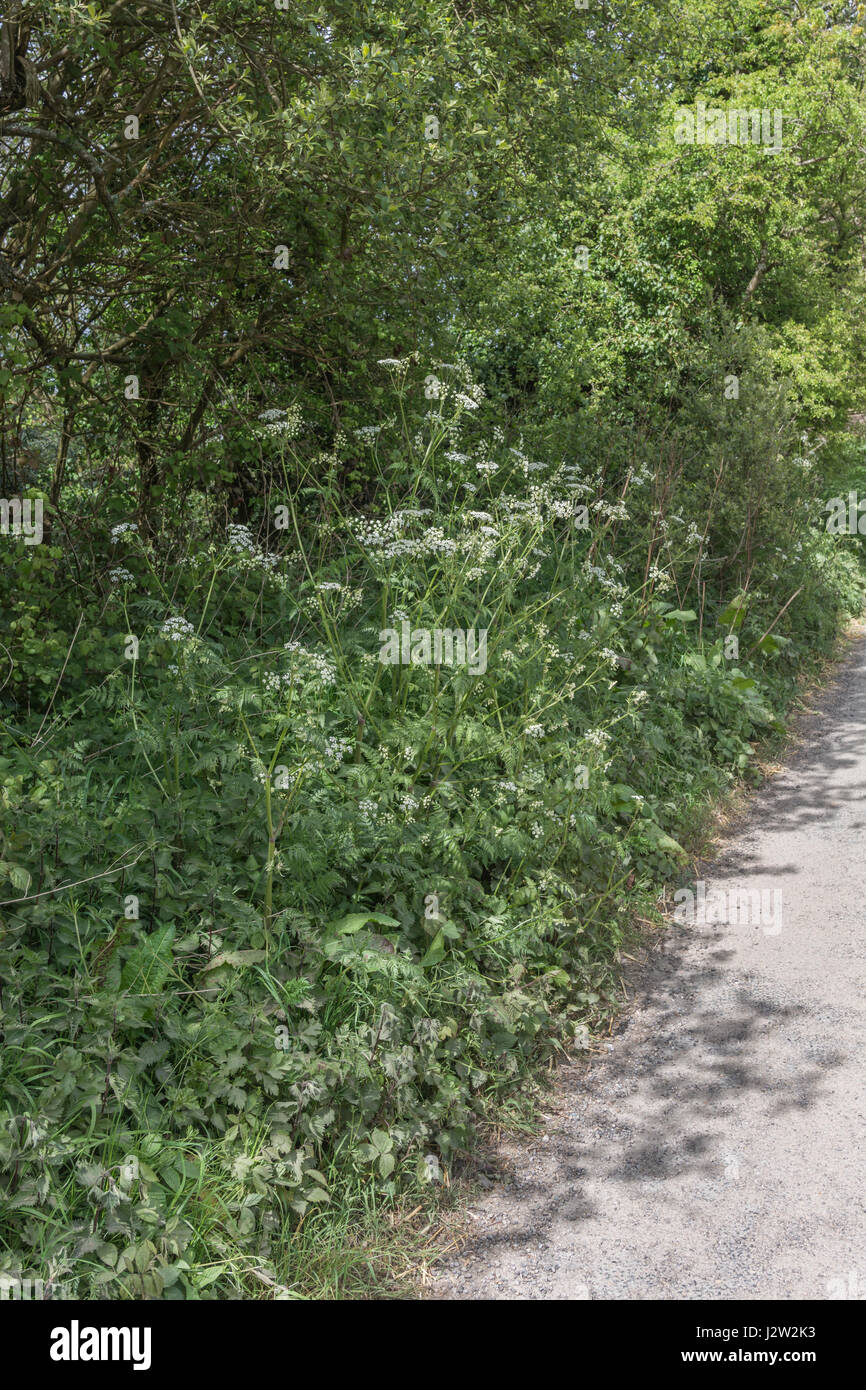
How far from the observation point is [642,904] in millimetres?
5434

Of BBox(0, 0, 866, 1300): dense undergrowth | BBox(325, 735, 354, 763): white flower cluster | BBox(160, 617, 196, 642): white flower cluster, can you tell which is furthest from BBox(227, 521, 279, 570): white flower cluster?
BBox(325, 735, 354, 763): white flower cluster

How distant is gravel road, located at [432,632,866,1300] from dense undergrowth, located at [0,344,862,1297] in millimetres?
259

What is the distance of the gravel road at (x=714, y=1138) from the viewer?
317 cm

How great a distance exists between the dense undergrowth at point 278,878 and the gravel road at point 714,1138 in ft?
0.85

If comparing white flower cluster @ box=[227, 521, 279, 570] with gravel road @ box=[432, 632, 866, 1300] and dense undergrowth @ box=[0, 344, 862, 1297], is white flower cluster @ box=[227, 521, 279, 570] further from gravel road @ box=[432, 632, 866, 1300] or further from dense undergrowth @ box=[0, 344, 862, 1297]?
gravel road @ box=[432, 632, 866, 1300]

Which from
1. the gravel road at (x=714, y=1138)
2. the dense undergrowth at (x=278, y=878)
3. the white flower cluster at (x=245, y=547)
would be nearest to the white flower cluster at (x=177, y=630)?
the dense undergrowth at (x=278, y=878)

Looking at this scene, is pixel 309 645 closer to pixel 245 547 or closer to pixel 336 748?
pixel 245 547

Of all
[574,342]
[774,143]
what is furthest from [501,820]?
[774,143]

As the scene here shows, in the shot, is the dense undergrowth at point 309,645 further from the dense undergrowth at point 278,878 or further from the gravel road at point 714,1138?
the gravel road at point 714,1138

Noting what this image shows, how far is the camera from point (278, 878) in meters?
3.94

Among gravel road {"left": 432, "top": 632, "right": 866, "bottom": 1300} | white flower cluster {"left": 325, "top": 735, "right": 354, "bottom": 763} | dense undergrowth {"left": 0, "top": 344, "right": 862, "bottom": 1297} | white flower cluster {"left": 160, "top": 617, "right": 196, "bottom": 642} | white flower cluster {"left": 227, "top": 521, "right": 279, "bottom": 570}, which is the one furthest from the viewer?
white flower cluster {"left": 227, "top": 521, "right": 279, "bottom": 570}

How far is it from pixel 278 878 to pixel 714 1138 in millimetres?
1780

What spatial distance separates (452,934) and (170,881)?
42.2 inches

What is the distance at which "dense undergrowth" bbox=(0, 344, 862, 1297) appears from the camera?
9.89 feet
